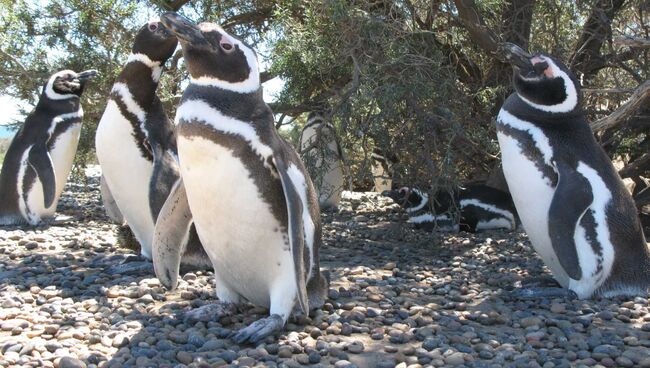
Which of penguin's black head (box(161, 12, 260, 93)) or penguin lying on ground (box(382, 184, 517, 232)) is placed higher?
penguin's black head (box(161, 12, 260, 93))

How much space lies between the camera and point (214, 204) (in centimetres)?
310

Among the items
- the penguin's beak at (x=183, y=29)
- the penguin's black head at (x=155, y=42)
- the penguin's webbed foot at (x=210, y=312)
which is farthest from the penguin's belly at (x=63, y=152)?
the penguin's beak at (x=183, y=29)

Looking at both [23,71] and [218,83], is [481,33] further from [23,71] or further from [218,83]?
[23,71]

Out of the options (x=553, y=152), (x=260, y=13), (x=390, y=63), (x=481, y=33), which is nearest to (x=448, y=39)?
(x=481, y=33)

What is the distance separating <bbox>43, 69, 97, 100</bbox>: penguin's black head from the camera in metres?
6.60

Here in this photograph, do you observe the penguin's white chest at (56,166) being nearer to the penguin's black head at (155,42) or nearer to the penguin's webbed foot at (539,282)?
the penguin's black head at (155,42)

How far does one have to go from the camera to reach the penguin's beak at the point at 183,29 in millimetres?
2990

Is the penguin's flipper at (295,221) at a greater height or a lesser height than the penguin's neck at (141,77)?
lesser

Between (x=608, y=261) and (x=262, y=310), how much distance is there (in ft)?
6.11

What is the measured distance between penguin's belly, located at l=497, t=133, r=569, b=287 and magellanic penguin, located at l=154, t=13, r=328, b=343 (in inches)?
57.4

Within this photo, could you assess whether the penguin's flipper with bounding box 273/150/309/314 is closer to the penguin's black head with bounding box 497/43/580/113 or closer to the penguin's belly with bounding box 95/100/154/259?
the penguin's belly with bounding box 95/100/154/259

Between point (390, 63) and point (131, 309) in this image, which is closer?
point (131, 309)

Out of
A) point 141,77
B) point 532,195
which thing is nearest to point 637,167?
point 532,195

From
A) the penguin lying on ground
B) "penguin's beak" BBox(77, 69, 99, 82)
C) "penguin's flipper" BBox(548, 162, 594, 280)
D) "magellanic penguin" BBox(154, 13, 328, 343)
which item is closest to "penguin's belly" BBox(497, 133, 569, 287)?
"penguin's flipper" BBox(548, 162, 594, 280)
